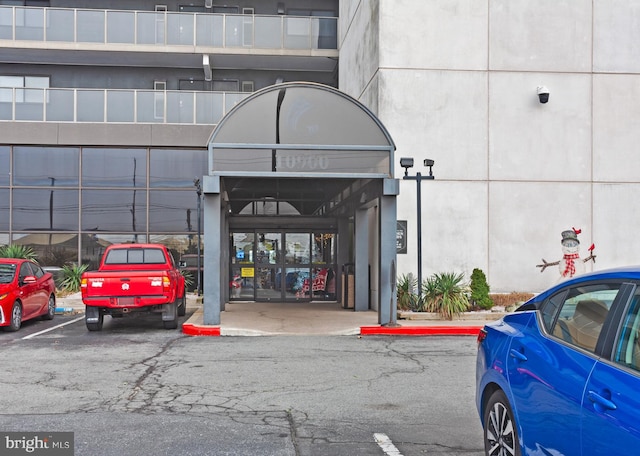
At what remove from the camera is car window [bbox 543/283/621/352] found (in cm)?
362

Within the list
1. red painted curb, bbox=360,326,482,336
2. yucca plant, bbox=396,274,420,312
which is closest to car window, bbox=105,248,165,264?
red painted curb, bbox=360,326,482,336

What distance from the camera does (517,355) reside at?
419 cm

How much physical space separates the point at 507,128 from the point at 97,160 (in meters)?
13.8

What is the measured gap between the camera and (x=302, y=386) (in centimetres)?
774

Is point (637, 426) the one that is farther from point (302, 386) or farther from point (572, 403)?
point (302, 386)

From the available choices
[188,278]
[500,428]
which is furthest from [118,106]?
[500,428]

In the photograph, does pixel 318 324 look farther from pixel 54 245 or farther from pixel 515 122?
pixel 54 245

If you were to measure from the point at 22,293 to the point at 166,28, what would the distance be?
505 inches

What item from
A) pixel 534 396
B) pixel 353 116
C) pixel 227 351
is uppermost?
pixel 353 116

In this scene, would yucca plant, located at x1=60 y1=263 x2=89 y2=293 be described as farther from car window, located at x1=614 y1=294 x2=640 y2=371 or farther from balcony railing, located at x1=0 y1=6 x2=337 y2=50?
car window, located at x1=614 y1=294 x2=640 y2=371

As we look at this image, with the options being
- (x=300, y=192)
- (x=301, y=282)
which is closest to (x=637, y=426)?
(x=300, y=192)

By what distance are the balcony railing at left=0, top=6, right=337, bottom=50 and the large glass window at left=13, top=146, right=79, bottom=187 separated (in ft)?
12.9

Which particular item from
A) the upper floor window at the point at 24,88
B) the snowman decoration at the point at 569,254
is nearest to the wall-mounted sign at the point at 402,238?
the snowman decoration at the point at 569,254

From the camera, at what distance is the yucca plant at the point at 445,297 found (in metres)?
13.9
